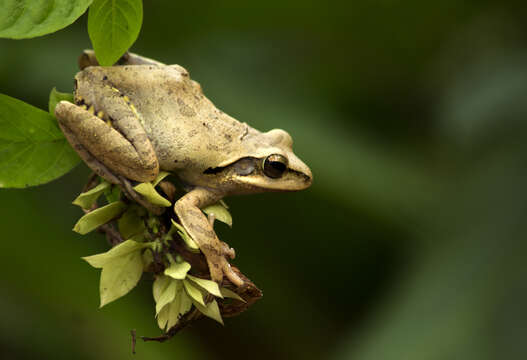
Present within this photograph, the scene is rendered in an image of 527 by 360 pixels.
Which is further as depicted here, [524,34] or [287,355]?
[524,34]

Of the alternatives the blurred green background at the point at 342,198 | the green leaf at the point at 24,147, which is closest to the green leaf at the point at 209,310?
the green leaf at the point at 24,147

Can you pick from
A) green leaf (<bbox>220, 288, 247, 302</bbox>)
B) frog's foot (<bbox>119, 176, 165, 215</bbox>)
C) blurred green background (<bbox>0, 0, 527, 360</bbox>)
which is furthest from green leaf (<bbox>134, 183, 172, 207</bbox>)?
blurred green background (<bbox>0, 0, 527, 360</bbox>)

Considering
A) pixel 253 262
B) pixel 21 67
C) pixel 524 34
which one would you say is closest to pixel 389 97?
pixel 524 34

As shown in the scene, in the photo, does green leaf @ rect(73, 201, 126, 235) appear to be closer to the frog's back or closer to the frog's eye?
the frog's back

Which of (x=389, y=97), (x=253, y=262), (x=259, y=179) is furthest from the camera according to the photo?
(x=389, y=97)

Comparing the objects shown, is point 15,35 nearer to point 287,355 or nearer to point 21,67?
point 21,67

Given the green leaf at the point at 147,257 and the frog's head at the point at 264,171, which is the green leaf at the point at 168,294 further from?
the frog's head at the point at 264,171

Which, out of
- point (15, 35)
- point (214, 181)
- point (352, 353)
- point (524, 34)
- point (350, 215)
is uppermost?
point (524, 34)

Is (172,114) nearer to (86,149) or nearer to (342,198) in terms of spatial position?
(86,149)
